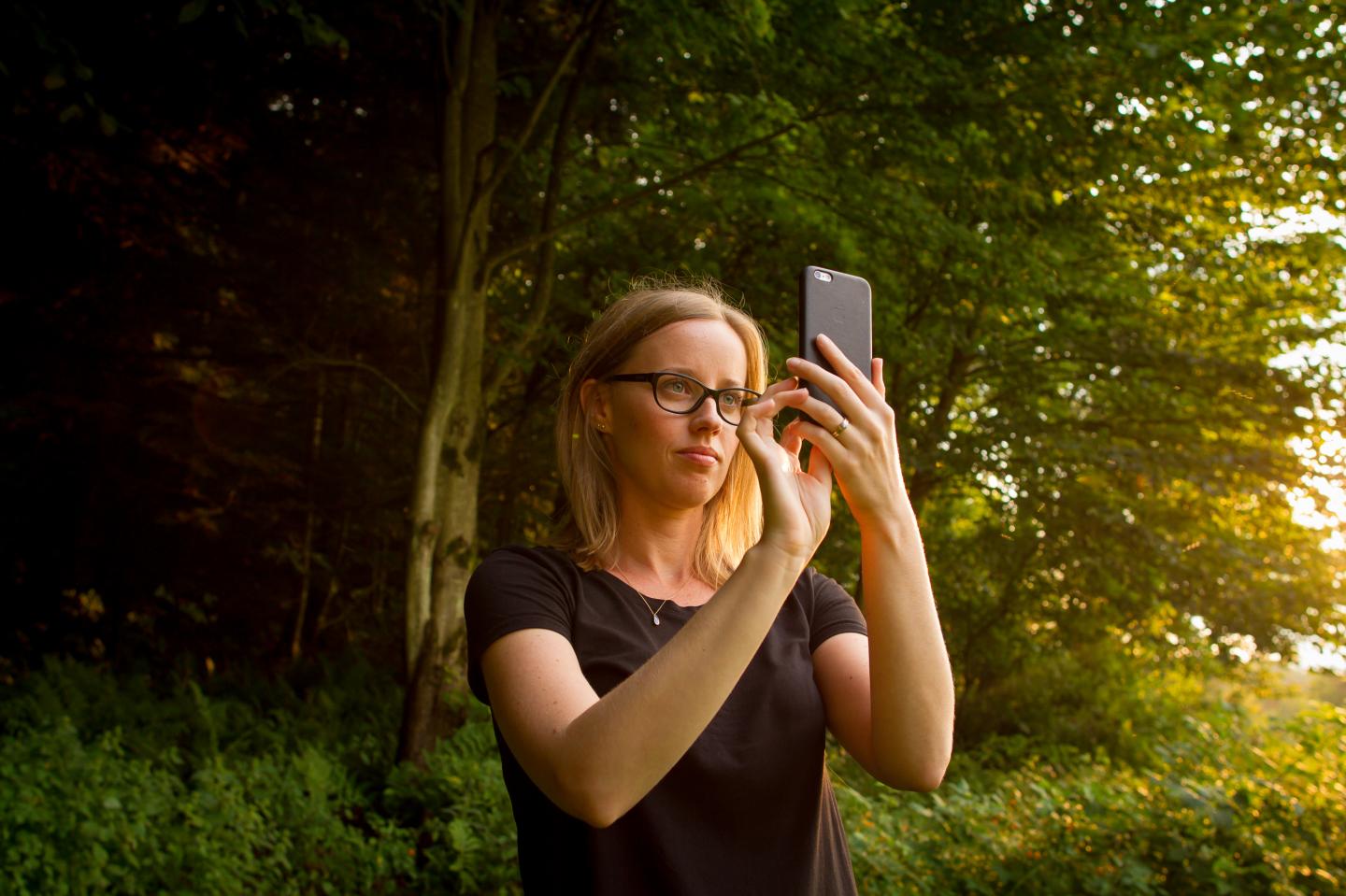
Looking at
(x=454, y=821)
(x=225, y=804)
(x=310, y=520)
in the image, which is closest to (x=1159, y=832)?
(x=454, y=821)

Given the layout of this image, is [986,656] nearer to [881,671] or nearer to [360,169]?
[360,169]

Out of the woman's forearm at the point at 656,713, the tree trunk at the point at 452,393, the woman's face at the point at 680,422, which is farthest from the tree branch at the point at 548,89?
the woman's forearm at the point at 656,713

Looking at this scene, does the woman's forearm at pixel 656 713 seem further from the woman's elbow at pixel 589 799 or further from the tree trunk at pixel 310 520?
the tree trunk at pixel 310 520

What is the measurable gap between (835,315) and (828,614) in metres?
0.60

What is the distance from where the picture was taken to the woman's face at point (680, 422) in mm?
1848

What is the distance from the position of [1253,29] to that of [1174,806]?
5.61 meters

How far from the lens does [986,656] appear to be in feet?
46.5

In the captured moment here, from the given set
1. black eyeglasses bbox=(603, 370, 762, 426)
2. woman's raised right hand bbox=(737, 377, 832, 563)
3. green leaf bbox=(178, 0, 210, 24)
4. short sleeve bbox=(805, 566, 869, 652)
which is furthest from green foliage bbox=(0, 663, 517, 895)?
woman's raised right hand bbox=(737, 377, 832, 563)

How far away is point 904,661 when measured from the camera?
165cm

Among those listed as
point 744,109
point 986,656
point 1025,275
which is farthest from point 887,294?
point 986,656

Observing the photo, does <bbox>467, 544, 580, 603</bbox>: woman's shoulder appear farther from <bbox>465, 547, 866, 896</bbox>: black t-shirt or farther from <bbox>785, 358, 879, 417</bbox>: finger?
<bbox>785, 358, 879, 417</bbox>: finger

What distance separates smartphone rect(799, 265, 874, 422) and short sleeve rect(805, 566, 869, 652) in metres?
0.45

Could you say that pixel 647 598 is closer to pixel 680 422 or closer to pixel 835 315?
pixel 680 422

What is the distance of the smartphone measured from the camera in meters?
1.64
